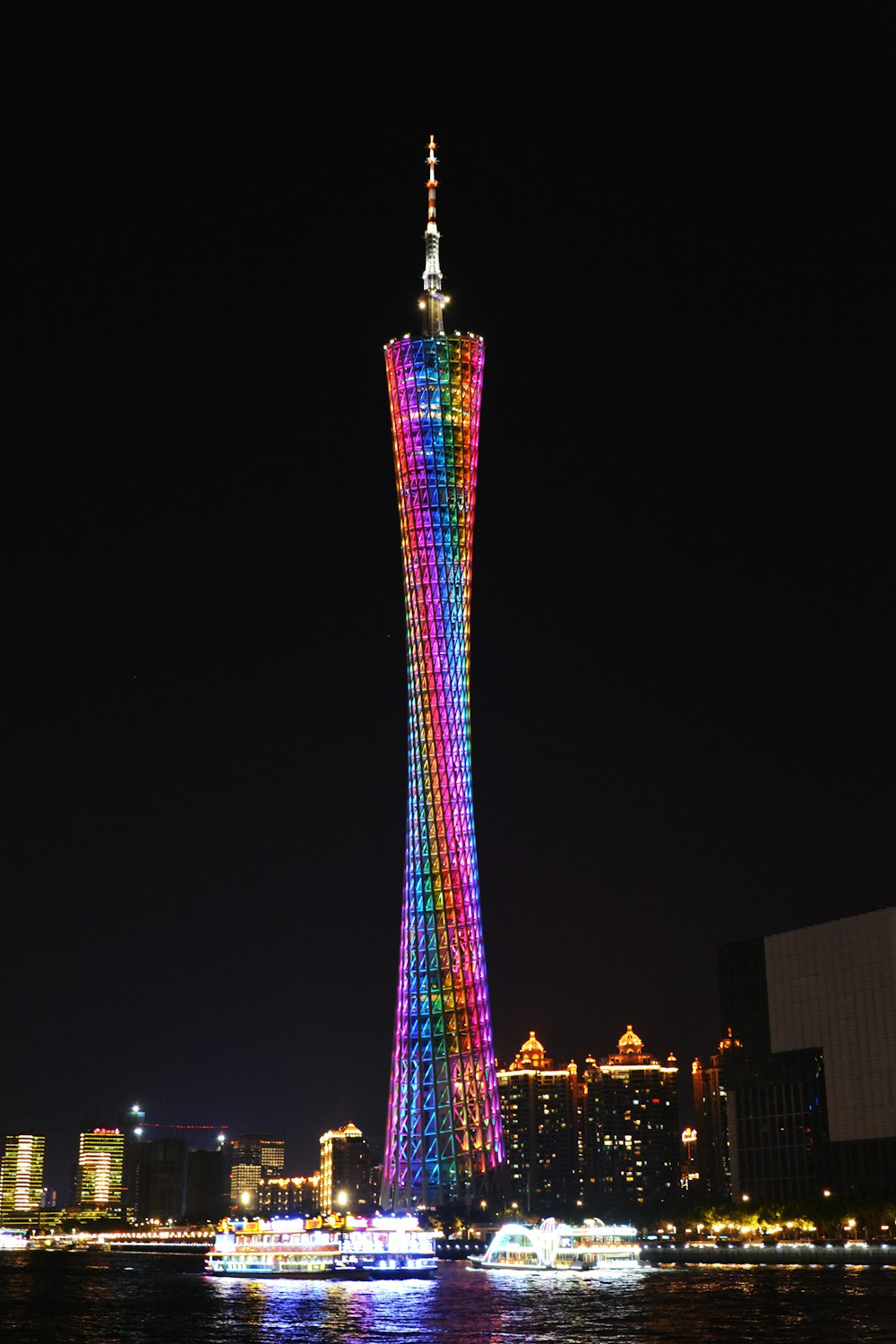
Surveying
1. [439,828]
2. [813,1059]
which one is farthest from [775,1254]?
[439,828]

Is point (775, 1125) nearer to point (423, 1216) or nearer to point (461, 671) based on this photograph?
point (423, 1216)

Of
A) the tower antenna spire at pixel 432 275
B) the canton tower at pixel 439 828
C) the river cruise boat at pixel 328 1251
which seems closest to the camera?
the canton tower at pixel 439 828

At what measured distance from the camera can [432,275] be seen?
114 m

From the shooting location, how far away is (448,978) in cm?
9469

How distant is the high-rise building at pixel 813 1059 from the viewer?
331 feet

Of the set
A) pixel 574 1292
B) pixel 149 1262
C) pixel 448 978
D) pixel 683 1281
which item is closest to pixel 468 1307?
pixel 574 1292

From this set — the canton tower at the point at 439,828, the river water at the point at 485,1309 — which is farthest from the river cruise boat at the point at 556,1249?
the canton tower at the point at 439,828

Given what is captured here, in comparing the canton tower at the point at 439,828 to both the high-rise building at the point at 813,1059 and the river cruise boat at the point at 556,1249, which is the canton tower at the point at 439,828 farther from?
the high-rise building at the point at 813,1059

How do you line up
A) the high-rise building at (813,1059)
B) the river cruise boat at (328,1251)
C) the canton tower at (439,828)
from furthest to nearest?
the high-rise building at (813,1059) → the river cruise boat at (328,1251) → the canton tower at (439,828)

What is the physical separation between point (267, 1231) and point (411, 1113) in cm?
1400

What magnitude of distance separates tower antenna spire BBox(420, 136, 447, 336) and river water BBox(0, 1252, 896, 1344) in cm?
5317

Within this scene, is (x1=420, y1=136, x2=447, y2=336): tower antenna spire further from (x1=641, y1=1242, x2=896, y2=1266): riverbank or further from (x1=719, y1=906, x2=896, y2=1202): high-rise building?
(x1=641, y1=1242, x2=896, y2=1266): riverbank

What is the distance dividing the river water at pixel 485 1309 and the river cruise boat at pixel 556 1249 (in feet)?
4.27

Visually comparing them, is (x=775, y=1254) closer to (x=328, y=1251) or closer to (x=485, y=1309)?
(x=328, y=1251)
